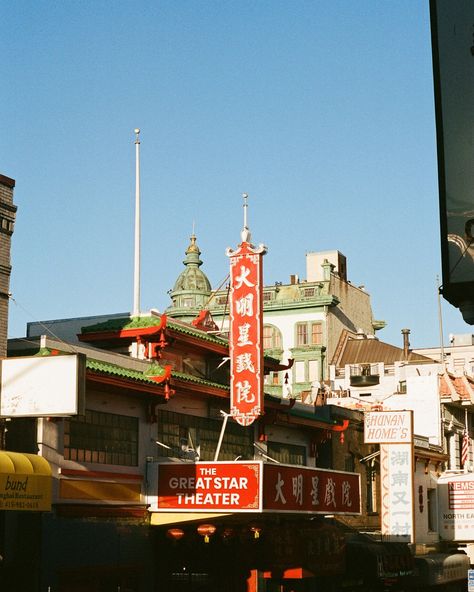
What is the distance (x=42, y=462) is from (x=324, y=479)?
36.2 ft

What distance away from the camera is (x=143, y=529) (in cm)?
2891

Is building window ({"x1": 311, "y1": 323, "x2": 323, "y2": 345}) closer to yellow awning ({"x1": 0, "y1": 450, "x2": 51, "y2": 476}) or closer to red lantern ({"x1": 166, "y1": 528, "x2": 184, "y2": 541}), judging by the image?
red lantern ({"x1": 166, "y1": 528, "x2": 184, "y2": 541})

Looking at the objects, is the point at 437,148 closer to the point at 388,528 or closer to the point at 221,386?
the point at 221,386

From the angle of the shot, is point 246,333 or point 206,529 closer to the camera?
→ point 206,529

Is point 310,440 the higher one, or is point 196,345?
point 196,345

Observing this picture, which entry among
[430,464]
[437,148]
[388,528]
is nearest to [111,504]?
[388,528]

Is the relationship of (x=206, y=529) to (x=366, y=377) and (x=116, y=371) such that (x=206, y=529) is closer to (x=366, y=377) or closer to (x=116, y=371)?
(x=116, y=371)

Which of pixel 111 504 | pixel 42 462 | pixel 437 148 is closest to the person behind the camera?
pixel 437 148

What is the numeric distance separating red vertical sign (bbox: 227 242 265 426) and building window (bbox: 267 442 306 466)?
649cm

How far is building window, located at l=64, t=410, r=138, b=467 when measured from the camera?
26.4 m

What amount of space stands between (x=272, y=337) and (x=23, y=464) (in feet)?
211

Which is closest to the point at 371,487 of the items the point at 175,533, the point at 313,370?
the point at 175,533

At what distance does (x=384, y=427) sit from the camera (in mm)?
42156

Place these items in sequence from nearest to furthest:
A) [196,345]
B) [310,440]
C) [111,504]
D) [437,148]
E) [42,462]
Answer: [437,148] → [42,462] → [111,504] → [196,345] → [310,440]
